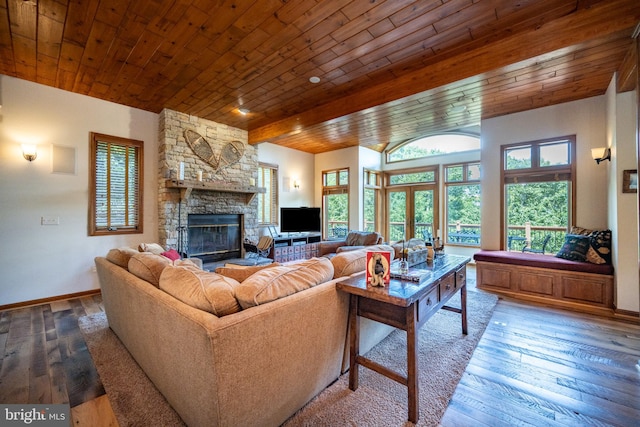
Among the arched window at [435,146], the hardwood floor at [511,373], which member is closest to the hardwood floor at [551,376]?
the hardwood floor at [511,373]

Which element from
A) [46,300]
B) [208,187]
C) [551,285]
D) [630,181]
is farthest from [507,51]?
[46,300]

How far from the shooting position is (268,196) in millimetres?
6648

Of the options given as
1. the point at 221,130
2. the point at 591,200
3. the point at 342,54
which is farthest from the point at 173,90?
the point at 591,200

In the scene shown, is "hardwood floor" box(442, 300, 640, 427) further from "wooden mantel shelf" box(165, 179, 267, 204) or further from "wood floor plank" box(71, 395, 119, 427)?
"wooden mantel shelf" box(165, 179, 267, 204)

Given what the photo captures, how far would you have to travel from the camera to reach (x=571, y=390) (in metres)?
1.90

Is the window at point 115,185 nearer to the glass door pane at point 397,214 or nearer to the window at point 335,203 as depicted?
the window at point 335,203

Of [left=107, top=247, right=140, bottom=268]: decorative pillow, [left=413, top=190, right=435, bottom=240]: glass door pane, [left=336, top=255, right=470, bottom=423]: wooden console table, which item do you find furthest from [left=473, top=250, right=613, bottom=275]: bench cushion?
[left=107, top=247, right=140, bottom=268]: decorative pillow

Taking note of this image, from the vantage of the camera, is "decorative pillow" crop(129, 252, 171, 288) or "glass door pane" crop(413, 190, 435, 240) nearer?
"decorative pillow" crop(129, 252, 171, 288)

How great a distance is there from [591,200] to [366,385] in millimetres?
4667

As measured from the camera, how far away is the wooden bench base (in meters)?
3.38

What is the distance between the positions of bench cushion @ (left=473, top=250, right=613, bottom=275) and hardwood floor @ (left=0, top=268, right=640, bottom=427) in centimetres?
67

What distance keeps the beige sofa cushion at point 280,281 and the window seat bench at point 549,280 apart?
11.8 ft

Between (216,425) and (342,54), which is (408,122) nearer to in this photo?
(342,54)

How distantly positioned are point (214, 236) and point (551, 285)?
5642 mm
